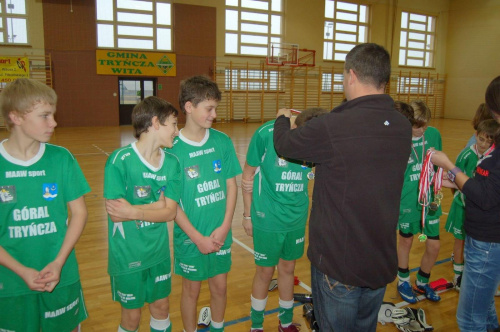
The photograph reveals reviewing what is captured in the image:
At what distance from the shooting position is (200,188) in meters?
2.48

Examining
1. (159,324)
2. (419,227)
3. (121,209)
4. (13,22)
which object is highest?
(13,22)

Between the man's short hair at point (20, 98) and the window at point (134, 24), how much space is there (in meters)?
16.0

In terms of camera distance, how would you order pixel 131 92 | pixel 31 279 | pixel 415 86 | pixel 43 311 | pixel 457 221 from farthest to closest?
pixel 415 86, pixel 131 92, pixel 457 221, pixel 43 311, pixel 31 279

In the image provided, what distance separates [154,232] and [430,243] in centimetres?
247

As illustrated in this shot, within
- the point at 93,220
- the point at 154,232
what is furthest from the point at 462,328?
the point at 93,220

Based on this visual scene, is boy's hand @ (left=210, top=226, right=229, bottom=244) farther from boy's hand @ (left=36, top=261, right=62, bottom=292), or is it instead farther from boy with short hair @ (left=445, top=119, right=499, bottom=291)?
boy with short hair @ (left=445, top=119, right=499, bottom=291)

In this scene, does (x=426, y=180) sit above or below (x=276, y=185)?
above

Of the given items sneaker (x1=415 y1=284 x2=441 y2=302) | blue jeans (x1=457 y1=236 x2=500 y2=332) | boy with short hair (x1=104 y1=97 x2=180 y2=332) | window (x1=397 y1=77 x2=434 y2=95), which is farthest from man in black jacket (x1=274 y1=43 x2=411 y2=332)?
window (x1=397 y1=77 x2=434 y2=95)

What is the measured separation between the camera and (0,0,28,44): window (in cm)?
1452

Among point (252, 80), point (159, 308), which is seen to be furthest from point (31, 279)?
point (252, 80)

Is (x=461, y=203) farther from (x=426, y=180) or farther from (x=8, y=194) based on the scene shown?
(x=8, y=194)

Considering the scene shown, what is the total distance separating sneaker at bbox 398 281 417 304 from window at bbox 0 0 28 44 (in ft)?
54.1

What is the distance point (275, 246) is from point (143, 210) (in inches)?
40.6

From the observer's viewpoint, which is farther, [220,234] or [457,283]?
[457,283]
